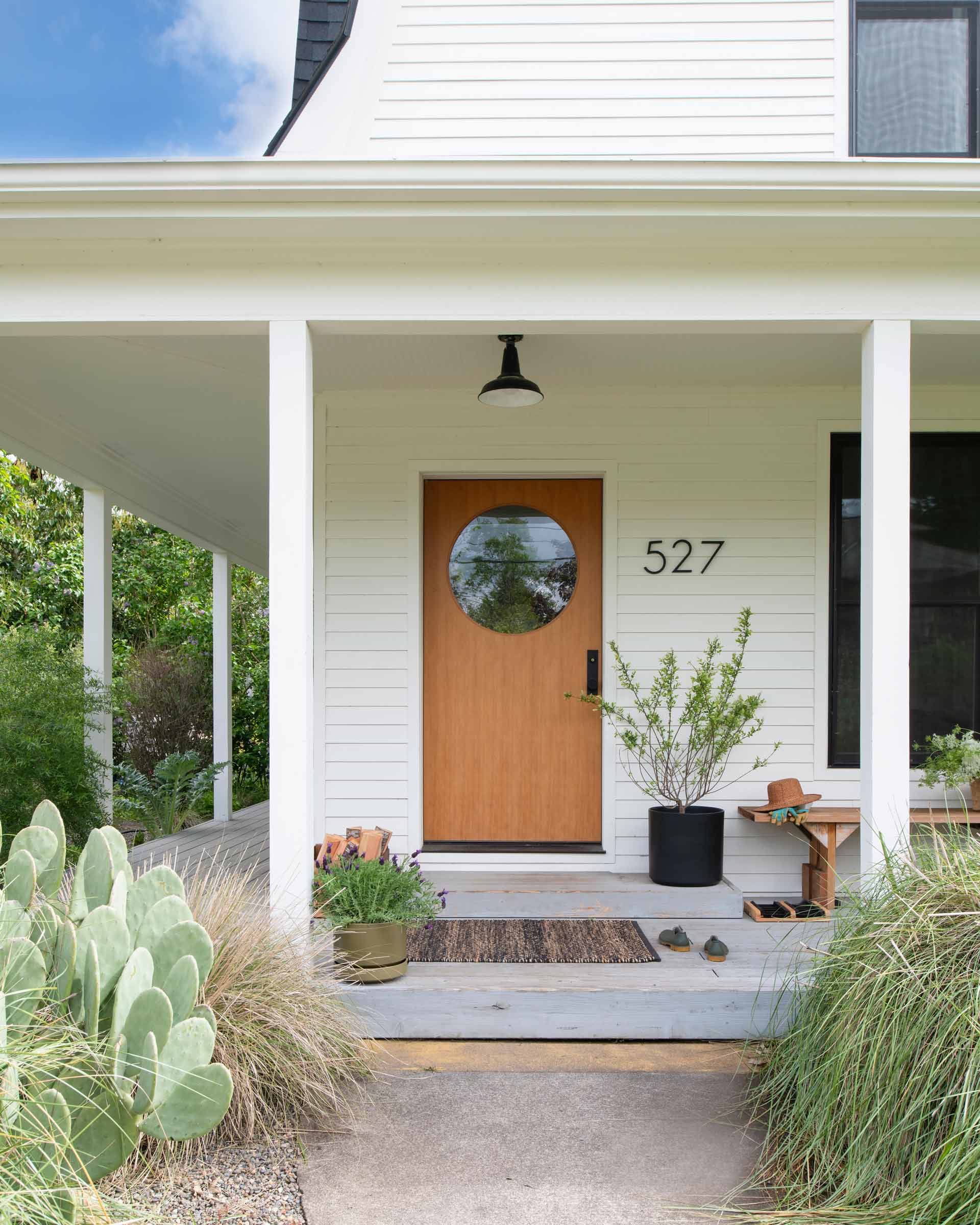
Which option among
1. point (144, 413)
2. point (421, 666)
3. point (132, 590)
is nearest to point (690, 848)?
point (421, 666)

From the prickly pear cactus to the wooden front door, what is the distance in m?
2.54

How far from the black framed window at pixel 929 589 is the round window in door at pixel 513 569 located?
1312 millimetres

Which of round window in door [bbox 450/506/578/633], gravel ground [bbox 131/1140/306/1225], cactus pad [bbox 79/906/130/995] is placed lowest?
gravel ground [bbox 131/1140/306/1225]

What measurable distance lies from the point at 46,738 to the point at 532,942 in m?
3.16

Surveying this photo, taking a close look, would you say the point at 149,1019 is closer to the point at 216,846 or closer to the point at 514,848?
the point at 514,848

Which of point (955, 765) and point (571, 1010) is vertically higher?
point (955, 765)

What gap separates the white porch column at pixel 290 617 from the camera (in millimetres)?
2982

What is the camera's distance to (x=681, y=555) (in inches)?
174

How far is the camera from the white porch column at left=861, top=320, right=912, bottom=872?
9.80 ft

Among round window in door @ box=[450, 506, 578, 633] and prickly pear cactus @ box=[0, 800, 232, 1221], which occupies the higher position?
round window in door @ box=[450, 506, 578, 633]

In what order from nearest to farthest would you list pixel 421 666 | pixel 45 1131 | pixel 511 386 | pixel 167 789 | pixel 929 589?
pixel 45 1131 → pixel 511 386 → pixel 929 589 → pixel 421 666 → pixel 167 789

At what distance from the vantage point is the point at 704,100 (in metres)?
4.21

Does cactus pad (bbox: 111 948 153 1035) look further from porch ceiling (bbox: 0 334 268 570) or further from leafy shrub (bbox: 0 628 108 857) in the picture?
leafy shrub (bbox: 0 628 108 857)

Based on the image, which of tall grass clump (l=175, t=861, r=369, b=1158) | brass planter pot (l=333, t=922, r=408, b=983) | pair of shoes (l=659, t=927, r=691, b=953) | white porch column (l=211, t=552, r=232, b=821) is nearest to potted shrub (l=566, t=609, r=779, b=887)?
pair of shoes (l=659, t=927, r=691, b=953)
